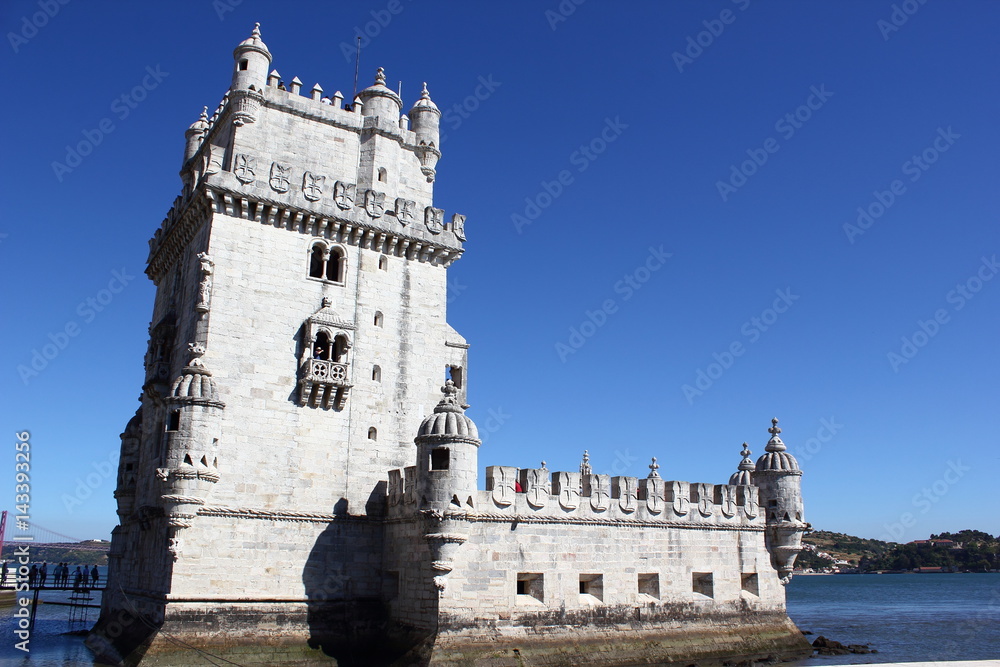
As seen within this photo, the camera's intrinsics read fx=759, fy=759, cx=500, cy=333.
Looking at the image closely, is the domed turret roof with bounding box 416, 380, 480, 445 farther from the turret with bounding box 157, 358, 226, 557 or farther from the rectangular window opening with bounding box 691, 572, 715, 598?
the rectangular window opening with bounding box 691, 572, 715, 598

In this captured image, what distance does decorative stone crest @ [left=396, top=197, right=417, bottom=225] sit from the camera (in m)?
28.9

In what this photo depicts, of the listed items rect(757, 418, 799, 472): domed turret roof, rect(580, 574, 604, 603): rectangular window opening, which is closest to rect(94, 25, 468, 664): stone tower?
rect(580, 574, 604, 603): rectangular window opening

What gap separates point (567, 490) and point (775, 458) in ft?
34.2

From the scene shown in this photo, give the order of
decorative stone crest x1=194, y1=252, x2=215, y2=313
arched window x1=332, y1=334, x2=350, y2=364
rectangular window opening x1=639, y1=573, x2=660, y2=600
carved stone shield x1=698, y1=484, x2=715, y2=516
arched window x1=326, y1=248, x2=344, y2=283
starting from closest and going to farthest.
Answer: decorative stone crest x1=194, y1=252, x2=215, y2=313
arched window x1=332, y1=334, x2=350, y2=364
rectangular window opening x1=639, y1=573, x2=660, y2=600
arched window x1=326, y1=248, x2=344, y2=283
carved stone shield x1=698, y1=484, x2=715, y2=516

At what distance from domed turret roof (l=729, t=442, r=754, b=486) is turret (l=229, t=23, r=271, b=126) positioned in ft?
78.5

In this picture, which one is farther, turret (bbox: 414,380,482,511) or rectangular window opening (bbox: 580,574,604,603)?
rectangular window opening (bbox: 580,574,604,603)

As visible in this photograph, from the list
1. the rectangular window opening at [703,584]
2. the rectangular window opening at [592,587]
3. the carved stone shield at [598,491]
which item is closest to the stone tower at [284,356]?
the carved stone shield at [598,491]

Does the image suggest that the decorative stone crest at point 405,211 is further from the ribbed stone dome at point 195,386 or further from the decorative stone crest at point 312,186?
the ribbed stone dome at point 195,386

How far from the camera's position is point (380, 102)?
3066 centimetres

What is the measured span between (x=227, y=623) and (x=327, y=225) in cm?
1362

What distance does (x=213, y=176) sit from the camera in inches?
1007

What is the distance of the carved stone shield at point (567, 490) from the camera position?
83.3 feet

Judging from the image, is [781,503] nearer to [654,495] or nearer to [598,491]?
[654,495]

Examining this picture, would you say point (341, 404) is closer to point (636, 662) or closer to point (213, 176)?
point (213, 176)
